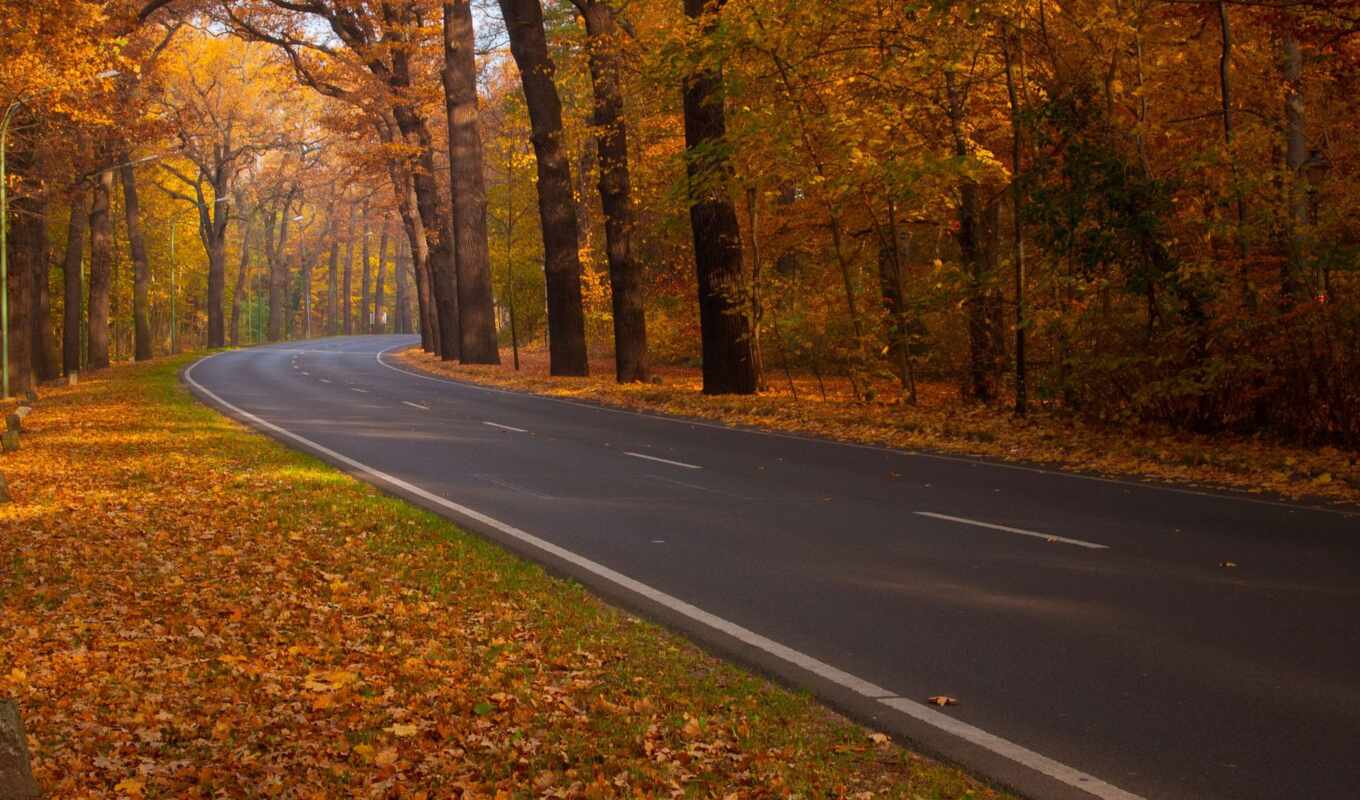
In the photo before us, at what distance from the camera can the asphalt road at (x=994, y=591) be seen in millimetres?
4938

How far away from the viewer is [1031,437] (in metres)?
16.6

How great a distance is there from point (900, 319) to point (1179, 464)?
7895mm

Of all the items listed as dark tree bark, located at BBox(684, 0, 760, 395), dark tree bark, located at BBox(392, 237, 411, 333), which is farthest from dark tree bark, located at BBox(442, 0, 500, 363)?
dark tree bark, located at BBox(392, 237, 411, 333)

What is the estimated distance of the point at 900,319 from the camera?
840 inches

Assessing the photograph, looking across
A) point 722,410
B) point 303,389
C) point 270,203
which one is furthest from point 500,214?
point 270,203

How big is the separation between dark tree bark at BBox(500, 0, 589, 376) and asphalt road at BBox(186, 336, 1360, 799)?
55.3ft

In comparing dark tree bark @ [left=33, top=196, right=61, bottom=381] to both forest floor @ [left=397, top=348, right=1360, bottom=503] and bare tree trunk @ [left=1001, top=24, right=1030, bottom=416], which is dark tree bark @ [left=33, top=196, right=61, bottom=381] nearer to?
forest floor @ [left=397, top=348, right=1360, bottom=503]

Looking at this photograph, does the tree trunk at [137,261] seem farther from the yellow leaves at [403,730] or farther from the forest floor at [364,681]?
the yellow leaves at [403,730]

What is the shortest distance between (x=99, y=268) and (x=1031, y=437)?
1367 inches

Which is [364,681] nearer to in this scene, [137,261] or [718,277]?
[718,277]

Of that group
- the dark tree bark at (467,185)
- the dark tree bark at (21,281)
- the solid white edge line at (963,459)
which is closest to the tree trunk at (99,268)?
the dark tree bark at (21,281)

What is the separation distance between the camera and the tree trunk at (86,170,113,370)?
3828 centimetres

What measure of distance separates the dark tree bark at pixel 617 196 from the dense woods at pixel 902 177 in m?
0.08

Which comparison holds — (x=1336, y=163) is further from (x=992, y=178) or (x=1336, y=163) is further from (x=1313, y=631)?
(x=1313, y=631)
